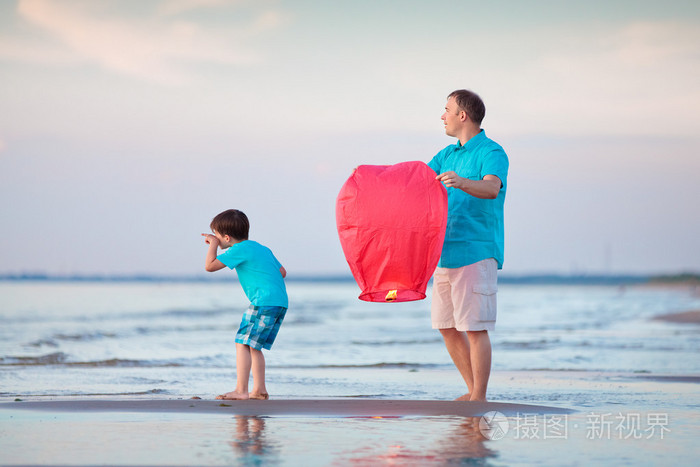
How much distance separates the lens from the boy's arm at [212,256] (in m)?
6.27

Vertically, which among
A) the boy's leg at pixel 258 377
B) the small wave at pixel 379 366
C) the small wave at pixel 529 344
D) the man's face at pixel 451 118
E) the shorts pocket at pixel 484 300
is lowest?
the small wave at pixel 379 366

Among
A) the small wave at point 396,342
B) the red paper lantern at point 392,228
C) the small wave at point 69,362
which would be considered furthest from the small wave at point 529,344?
the red paper lantern at point 392,228

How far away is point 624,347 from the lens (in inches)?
506

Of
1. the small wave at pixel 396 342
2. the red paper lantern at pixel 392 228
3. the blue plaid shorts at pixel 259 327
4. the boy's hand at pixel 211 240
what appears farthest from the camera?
the small wave at pixel 396 342

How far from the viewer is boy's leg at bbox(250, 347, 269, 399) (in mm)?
6027

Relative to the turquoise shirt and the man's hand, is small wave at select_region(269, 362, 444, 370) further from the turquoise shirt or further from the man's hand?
the man's hand

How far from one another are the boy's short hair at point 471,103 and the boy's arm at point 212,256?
206 centimetres

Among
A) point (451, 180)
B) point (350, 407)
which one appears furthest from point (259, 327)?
point (451, 180)

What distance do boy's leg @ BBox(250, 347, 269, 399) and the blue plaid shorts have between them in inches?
2.4

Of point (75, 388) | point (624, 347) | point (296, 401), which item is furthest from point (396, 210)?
point (624, 347)

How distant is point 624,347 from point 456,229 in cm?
817

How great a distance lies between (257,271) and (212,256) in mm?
351

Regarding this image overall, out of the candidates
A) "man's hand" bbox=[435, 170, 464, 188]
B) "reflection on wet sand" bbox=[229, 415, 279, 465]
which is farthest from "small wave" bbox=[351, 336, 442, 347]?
"reflection on wet sand" bbox=[229, 415, 279, 465]

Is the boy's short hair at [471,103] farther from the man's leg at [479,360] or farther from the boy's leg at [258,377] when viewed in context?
the boy's leg at [258,377]
